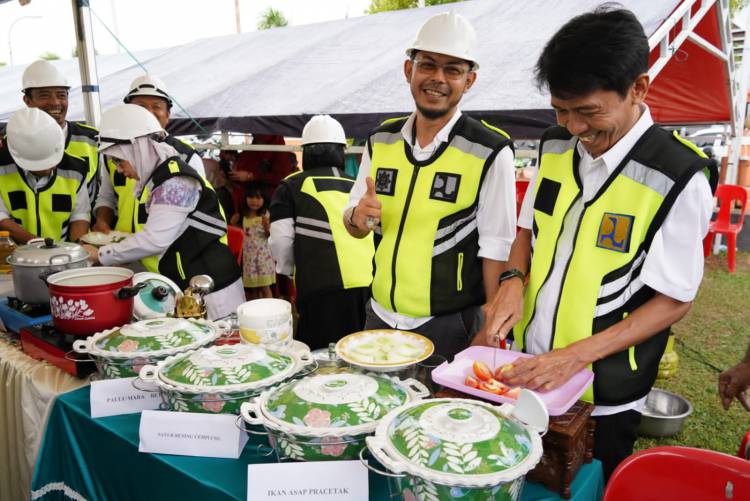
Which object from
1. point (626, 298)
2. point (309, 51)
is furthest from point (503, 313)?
point (309, 51)

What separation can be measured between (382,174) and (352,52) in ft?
13.2

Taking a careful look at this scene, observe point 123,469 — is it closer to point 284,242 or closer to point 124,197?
point 284,242

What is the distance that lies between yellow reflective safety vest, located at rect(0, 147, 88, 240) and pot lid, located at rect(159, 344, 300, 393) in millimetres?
2176

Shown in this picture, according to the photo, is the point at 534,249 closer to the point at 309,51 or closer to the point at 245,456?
the point at 245,456

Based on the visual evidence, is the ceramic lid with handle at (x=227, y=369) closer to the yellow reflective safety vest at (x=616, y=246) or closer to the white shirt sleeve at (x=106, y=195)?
the yellow reflective safety vest at (x=616, y=246)

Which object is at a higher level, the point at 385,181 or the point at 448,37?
the point at 448,37

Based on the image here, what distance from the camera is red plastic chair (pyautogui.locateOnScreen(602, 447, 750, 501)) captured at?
3.66 ft

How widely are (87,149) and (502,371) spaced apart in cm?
302

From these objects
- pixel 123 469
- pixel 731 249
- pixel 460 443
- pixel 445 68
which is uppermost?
pixel 445 68

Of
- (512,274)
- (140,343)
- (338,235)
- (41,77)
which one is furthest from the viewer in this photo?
(41,77)

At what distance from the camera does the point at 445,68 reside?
1.75m

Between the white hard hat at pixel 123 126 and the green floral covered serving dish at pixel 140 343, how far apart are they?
103 centimetres

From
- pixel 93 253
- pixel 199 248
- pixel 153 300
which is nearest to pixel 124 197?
pixel 93 253

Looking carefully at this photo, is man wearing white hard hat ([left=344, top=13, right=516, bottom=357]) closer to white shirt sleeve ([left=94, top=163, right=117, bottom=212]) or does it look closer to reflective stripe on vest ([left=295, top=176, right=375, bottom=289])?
reflective stripe on vest ([left=295, top=176, right=375, bottom=289])
